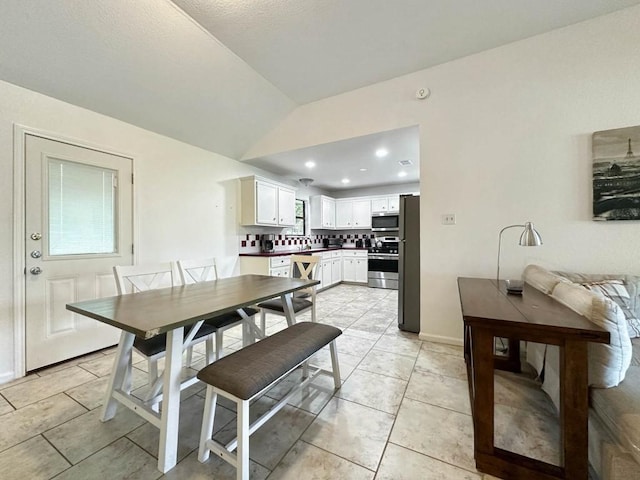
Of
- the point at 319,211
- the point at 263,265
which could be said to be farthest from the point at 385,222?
the point at 263,265

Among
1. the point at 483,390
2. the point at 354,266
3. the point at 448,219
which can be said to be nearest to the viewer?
the point at 483,390

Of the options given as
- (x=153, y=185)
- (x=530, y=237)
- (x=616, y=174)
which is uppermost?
(x=153, y=185)

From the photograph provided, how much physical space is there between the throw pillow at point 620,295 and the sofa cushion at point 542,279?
0.20 meters

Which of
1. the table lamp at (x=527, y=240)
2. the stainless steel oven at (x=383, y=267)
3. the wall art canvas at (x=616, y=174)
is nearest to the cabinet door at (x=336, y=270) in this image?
the stainless steel oven at (x=383, y=267)

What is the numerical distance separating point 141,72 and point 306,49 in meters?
1.51

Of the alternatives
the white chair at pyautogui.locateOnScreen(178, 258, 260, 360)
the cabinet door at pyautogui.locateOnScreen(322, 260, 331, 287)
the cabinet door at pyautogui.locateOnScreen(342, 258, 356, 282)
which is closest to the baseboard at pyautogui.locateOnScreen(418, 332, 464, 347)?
the white chair at pyautogui.locateOnScreen(178, 258, 260, 360)

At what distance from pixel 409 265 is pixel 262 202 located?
2404 millimetres

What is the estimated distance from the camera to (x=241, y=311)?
2.06 metres

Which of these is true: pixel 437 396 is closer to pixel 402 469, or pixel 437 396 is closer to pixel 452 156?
pixel 402 469

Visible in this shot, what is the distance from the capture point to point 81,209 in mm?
2453

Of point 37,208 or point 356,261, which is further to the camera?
point 356,261

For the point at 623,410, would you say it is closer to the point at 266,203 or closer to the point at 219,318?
the point at 219,318

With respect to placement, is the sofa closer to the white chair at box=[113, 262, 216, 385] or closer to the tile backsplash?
the white chair at box=[113, 262, 216, 385]

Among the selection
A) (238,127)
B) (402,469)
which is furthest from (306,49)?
(402,469)
